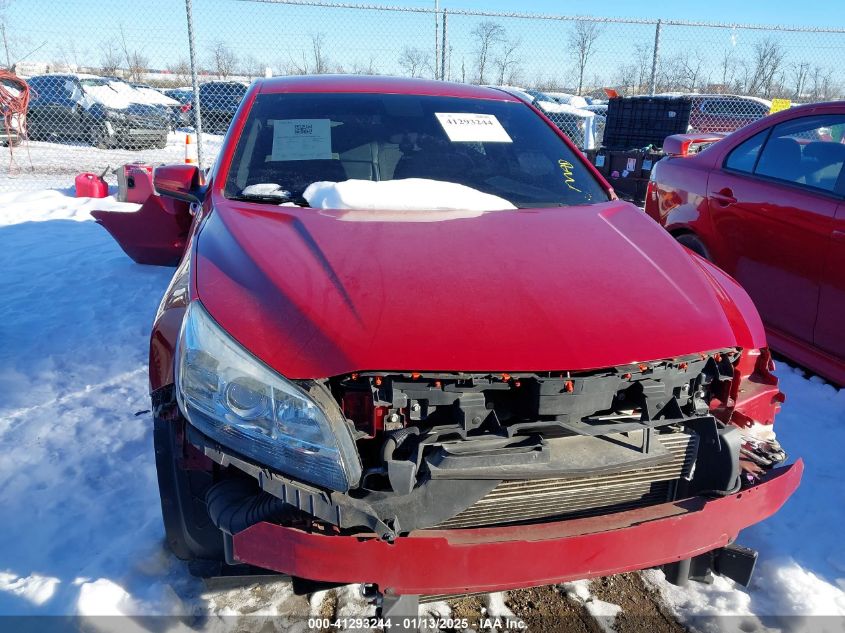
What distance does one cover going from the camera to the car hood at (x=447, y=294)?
5.36 feet

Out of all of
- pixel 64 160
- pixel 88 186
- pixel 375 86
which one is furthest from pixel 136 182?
pixel 64 160

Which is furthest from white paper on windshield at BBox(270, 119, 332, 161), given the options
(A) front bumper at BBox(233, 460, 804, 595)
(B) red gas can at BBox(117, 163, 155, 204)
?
(B) red gas can at BBox(117, 163, 155, 204)

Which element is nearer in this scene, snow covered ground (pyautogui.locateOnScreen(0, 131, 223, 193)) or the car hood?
the car hood

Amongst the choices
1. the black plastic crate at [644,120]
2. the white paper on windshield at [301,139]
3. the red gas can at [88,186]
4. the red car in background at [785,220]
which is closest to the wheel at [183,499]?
the white paper on windshield at [301,139]

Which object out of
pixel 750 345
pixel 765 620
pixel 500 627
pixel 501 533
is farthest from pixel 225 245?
pixel 765 620

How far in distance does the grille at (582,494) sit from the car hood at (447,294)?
0.34m

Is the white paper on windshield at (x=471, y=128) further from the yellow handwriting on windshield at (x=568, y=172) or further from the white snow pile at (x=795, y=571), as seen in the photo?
the white snow pile at (x=795, y=571)

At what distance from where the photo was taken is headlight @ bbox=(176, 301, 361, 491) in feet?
5.25

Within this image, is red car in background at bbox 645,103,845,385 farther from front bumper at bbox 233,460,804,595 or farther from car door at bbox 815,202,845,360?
front bumper at bbox 233,460,804,595

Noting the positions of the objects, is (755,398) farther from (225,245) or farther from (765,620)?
(225,245)

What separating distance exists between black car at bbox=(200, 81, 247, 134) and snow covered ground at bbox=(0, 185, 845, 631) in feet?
38.5

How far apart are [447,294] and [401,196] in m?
0.89

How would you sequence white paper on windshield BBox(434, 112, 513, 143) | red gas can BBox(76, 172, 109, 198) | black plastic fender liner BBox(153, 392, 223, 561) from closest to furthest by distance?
black plastic fender liner BBox(153, 392, 223, 561) → white paper on windshield BBox(434, 112, 513, 143) → red gas can BBox(76, 172, 109, 198)

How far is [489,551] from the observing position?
1.62 meters
